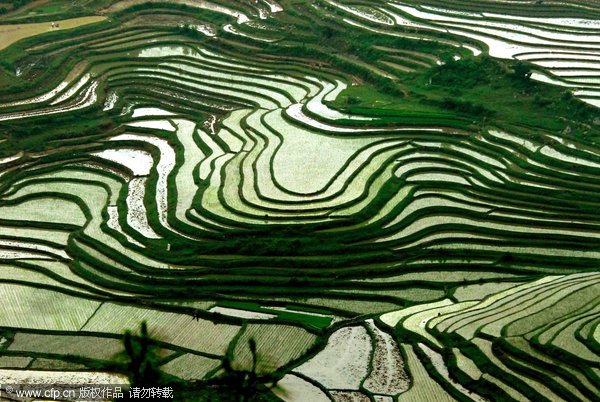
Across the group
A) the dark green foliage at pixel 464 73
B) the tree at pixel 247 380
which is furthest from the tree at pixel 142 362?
the dark green foliage at pixel 464 73

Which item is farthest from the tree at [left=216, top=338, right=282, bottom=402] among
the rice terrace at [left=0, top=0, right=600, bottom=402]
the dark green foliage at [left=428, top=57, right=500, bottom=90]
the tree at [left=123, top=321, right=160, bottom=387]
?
the dark green foliage at [left=428, top=57, right=500, bottom=90]

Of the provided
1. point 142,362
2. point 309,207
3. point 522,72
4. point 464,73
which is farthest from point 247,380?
point 464,73

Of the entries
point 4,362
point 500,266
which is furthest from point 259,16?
point 4,362

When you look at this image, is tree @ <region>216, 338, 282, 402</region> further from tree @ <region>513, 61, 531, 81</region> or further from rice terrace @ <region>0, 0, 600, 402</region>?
tree @ <region>513, 61, 531, 81</region>

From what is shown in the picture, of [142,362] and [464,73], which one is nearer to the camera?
[142,362]

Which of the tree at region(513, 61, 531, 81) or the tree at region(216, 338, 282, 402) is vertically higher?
the tree at region(513, 61, 531, 81)

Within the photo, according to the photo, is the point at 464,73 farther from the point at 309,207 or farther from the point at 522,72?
the point at 309,207

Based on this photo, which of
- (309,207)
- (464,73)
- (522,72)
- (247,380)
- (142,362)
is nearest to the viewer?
(247,380)

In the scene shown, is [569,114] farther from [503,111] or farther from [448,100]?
[448,100]
